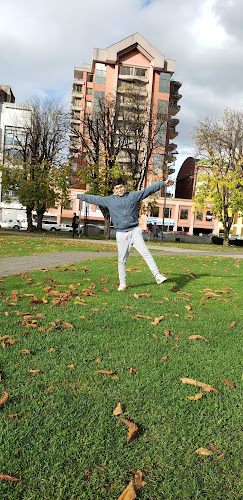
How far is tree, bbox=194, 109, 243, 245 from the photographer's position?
1241 inches

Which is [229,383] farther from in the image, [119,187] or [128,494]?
[119,187]

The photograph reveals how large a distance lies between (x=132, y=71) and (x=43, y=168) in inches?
1401

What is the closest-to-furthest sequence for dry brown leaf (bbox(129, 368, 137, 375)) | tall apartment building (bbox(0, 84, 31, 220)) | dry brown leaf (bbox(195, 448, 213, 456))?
dry brown leaf (bbox(195, 448, 213, 456))
dry brown leaf (bbox(129, 368, 137, 375))
tall apartment building (bbox(0, 84, 31, 220))

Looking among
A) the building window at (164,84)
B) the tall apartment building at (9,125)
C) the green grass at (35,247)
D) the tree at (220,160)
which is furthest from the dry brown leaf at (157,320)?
the building window at (164,84)

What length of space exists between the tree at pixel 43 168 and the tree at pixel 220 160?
1227 centimetres

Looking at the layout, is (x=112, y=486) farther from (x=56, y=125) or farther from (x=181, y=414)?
(x=56, y=125)

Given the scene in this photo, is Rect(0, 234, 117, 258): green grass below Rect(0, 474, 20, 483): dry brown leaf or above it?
below

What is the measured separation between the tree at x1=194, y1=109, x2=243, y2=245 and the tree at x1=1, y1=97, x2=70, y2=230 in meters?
12.3

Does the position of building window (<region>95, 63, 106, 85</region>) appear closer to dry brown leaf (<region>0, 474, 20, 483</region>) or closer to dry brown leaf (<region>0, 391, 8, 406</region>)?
dry brown leaf (<region>0, 391, 8, 406</region>)

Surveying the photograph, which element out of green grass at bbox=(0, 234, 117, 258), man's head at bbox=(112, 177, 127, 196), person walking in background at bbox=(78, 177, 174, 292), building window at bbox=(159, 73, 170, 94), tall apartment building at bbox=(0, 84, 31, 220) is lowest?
green grass at bbox=(0, 234, 117, 258)

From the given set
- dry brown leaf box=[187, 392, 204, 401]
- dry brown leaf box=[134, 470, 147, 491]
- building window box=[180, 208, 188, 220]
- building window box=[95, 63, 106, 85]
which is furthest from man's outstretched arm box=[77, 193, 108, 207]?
building window box=[95, 63, 106, 85]

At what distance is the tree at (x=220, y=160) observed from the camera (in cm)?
3152

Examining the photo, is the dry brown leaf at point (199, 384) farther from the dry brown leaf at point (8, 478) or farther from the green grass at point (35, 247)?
the green grass at point (35, 247)

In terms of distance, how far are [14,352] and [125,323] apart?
149 centimetres
